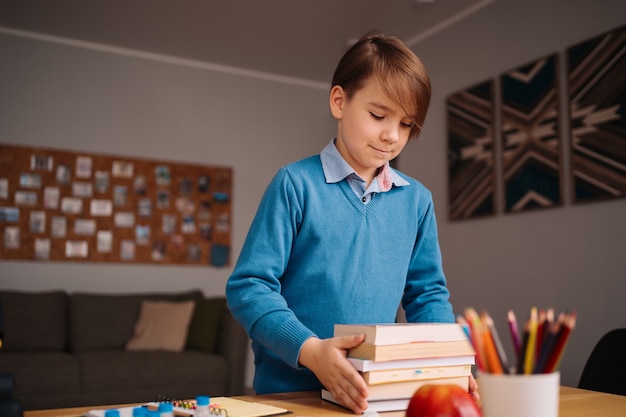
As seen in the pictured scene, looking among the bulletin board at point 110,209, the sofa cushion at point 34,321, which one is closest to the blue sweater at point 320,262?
the sofa cushion at point 34,321

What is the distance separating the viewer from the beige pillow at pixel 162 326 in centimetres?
414

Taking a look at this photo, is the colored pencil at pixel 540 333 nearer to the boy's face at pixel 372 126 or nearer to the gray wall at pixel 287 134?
the boy's face at pixel 372 126

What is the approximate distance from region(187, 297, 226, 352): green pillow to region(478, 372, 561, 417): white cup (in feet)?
12.2

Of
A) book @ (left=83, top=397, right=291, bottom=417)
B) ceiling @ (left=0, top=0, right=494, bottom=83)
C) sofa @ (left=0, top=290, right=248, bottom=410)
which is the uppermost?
ceiling @ (left=0, top=0, right=494, bottom=83)

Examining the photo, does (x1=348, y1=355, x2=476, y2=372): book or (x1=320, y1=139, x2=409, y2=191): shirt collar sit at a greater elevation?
(x1=320, y1=139, x2=409, y2=191): shirt collar

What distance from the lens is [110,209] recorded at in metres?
4.82

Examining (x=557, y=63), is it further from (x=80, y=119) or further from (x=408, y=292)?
(x=80, y=119)

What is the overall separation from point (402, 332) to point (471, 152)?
3.33 m

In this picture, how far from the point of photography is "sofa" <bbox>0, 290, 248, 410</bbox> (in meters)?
3.55

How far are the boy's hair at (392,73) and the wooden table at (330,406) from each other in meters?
0.48

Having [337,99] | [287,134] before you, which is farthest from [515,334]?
[287,134]

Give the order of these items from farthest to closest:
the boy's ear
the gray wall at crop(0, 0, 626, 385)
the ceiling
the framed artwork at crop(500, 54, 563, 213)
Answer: the ceiling → the framed artwork at crop(500, 54, 563, 213) → the gray wall at crop(0, 0, 626, 385) → the boy's ear

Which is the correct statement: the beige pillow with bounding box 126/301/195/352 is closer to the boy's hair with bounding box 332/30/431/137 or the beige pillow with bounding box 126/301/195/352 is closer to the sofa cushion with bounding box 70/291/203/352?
the sofa cushion with bounding box 70/291/203/352

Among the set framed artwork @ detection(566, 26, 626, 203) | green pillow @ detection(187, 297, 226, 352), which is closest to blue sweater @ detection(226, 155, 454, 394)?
framed artwork @ detection(566, 26, 626, 203)
